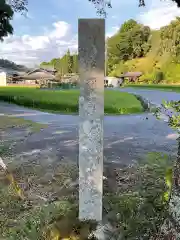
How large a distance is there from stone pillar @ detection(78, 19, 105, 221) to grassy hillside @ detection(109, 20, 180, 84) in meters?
44.8

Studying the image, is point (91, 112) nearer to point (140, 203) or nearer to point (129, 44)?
point (140, 203)

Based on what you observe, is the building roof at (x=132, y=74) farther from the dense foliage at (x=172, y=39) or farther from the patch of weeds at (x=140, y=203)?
the patch of weeds at (x=140, y=203)

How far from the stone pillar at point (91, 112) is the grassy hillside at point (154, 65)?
1765 inches

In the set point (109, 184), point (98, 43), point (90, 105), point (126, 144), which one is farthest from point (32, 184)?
point (126, 144)

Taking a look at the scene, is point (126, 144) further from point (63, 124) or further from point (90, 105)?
point (90, 105)

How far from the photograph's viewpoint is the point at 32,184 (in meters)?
4.61

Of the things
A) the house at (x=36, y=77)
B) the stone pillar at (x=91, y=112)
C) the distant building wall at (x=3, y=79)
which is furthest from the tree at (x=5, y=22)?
the distant building wall at (x=3, y=79)

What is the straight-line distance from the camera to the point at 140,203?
11.1ft

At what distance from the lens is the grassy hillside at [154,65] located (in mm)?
49531

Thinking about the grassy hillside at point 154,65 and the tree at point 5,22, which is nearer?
the tree at point 5,22

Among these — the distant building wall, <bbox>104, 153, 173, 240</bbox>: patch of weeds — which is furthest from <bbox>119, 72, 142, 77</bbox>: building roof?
<bbox>104, 153, 173, 240</bbox>: patch of weeds

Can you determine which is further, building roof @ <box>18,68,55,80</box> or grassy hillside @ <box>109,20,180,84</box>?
building roof @ <box>18,68,55,80</box>

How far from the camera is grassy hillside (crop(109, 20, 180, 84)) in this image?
49.5 metres

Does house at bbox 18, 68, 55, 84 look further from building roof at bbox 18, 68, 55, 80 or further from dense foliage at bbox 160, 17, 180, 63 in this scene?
dense foliage at bbox 160, 17, 180, 63
